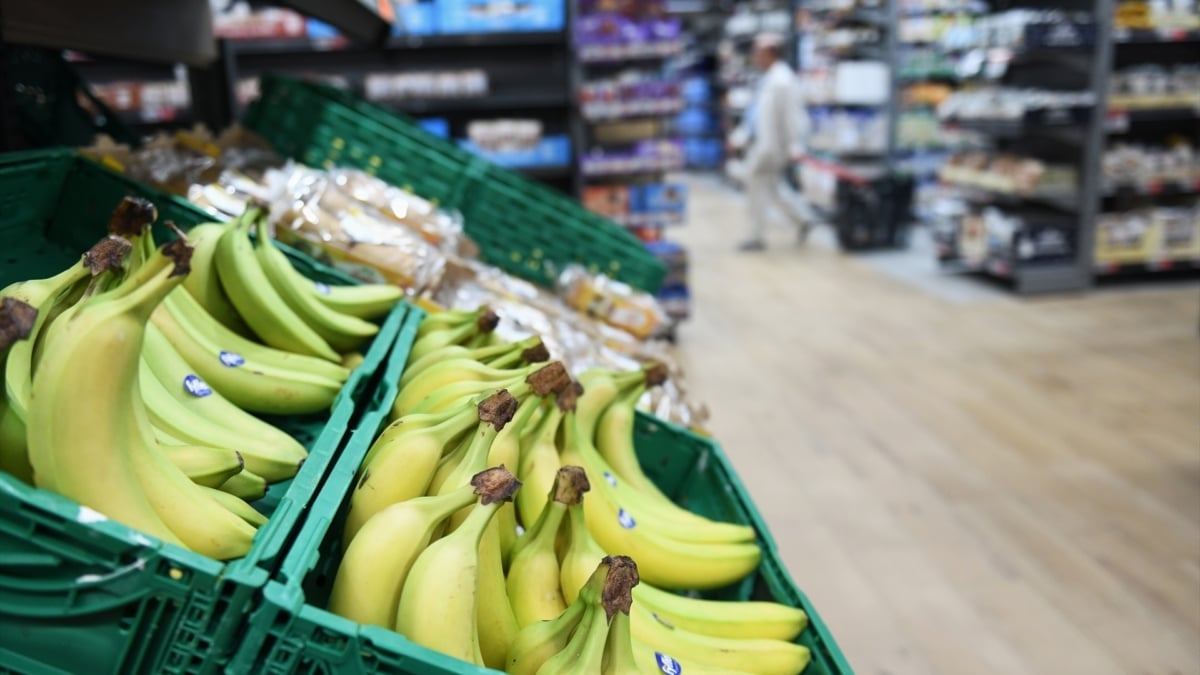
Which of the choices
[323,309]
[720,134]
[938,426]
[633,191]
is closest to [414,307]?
[323,309]

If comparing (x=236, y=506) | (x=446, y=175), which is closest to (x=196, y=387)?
(x=236, y=506)

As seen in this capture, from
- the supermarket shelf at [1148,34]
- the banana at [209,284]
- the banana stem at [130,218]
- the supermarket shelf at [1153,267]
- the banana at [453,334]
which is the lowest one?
the supermarket shelf at [1153,267]

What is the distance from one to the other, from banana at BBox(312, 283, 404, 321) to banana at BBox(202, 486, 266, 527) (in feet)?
2.40

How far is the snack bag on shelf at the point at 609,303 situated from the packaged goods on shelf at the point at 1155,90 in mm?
4689

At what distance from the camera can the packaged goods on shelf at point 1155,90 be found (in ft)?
20.8

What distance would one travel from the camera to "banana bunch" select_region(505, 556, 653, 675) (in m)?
1.06

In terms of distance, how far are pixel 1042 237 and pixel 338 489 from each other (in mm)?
6256

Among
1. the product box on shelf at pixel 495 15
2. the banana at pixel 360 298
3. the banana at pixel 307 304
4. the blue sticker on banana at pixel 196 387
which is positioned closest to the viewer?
the blue sticker on banana at pixel 196 387

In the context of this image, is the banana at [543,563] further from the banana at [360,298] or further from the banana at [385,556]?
the banana at [360,298]

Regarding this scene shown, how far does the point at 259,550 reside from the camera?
98 cm

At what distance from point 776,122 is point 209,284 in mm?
7432

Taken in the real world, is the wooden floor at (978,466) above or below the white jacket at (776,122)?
below

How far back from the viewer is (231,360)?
149cm

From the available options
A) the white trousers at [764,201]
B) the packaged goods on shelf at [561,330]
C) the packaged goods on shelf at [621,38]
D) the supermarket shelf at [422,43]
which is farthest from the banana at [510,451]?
the white trousers at [764,201]
